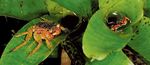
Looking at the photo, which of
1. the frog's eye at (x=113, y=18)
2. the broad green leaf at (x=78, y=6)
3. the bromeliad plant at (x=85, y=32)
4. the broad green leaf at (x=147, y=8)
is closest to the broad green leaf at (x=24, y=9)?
the bromeliad plant at (x=85, y=32)

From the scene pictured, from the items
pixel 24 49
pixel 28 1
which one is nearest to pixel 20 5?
pixel 28 1

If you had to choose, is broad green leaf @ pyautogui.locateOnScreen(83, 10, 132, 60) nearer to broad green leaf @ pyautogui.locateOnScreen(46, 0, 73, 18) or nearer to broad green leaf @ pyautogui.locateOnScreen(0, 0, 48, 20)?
broad green leaf @ pyautogui.locateOnScreen(46, 0, 73, 18)

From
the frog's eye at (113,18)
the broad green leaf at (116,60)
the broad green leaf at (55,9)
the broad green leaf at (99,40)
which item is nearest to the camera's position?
the broad green leaf at (99,40)

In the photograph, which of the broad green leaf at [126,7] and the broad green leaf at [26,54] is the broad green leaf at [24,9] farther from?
the broad green leaf at [126,7]

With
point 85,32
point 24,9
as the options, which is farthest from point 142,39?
point 24,9

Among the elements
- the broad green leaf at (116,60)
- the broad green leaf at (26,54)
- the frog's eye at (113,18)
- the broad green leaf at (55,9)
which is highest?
the broad green leaf at (55,9)

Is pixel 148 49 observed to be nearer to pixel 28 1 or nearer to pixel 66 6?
pixel 66 6
